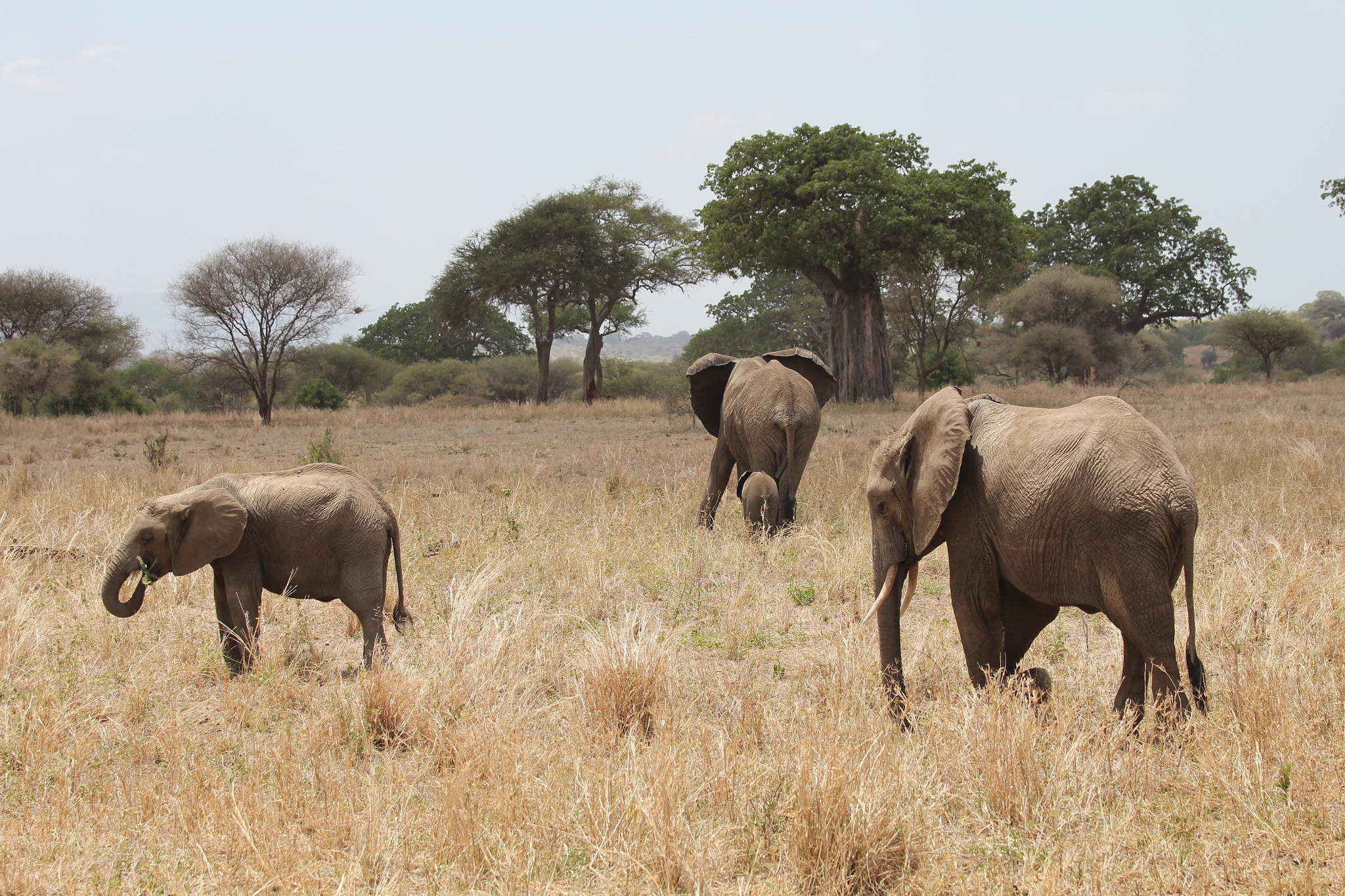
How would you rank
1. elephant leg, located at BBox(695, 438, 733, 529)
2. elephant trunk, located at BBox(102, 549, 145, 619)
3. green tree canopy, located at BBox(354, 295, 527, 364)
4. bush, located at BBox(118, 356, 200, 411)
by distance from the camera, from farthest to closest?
green tree canopy, located at BBox(354, 295, 527, 364) → bush, located at BBox(118, 356, 200, 411) → elephant leg, located at BBox(695, 438, 733, 529) → elephant trunk, located at BBox(102, 549, 145, 619)

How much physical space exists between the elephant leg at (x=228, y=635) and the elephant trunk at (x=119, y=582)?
0.39 metres

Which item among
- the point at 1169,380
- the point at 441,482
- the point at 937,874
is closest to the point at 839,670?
the point at 937,874

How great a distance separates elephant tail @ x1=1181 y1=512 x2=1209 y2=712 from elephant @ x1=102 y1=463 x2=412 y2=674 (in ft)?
12.0

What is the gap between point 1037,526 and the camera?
339cm

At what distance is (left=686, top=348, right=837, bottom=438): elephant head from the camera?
8.99 meters

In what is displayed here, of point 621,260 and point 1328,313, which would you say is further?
point 1328,313

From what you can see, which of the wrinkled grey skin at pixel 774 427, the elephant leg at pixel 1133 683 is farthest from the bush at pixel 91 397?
the elephant leg at pixel 1133 683

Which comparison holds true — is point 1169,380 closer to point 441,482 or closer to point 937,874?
point 441,482

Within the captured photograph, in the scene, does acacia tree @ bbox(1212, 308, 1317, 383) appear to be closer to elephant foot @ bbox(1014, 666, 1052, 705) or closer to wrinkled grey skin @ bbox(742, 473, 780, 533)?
wrinkled grey skin @ bbox(742, 473, 780, 533)

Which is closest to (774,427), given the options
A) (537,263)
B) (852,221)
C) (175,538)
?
(175,538)

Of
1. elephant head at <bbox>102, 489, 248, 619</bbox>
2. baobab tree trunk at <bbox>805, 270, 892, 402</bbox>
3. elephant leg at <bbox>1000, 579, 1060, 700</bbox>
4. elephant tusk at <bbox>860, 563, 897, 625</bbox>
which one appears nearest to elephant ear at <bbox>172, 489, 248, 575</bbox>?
elephant head at <bbox>102, 489, 248, 619</bbox>

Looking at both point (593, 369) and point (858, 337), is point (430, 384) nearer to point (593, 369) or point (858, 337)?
point (593, 369)

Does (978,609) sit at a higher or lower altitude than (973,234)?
lower

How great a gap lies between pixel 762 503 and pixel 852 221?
1685 centimetres
